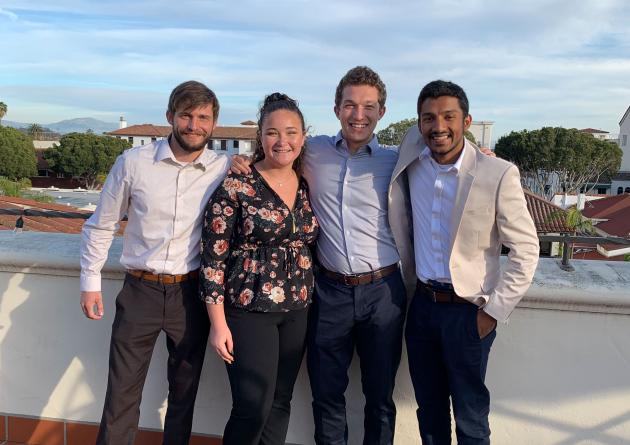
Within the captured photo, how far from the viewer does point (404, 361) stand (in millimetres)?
2459

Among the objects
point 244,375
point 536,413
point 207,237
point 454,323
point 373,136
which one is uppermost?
point 373,136

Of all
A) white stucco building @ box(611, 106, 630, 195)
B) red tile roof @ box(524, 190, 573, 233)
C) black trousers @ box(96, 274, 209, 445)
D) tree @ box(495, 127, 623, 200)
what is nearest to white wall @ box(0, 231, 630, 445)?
black trousers @ box(96, 274, 209, 445)

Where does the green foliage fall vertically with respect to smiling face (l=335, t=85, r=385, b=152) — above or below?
above

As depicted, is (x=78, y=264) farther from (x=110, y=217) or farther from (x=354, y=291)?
(x=354, y=291)

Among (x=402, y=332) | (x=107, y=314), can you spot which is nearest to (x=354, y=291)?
(x=402, y=332)

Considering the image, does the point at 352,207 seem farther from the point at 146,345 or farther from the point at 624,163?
the point at 624,163

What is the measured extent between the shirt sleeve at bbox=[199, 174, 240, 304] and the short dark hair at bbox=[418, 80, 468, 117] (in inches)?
33.1

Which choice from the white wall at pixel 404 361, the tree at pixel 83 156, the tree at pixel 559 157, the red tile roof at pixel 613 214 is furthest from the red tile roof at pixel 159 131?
the white wall at pixel 404 361

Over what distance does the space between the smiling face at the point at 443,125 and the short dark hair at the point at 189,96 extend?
85 centimetres

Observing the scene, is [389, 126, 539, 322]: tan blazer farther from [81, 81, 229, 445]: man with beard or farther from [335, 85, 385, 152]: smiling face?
[81, 81, 229, 445]: man with beard

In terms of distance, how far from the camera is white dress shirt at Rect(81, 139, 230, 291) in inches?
83.7

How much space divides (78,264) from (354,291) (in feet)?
4.37

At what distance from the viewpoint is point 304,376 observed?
2.53m

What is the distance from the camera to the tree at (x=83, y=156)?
5497 centimetres
